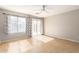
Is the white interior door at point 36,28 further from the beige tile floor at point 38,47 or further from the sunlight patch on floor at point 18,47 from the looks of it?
the sunlight patch on floor at point 18,47

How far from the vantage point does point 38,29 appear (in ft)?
19.9

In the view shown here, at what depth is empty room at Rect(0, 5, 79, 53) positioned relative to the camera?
338cm

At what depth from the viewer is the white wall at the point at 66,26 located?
14.1 feet

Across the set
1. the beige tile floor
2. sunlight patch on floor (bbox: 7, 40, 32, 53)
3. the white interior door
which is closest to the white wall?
the white interior door

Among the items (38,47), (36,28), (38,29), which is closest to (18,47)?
(38,47)

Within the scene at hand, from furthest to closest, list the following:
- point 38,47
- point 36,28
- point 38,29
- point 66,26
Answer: point 38,29 < point 36,28 < point 66,26 < point 38,47

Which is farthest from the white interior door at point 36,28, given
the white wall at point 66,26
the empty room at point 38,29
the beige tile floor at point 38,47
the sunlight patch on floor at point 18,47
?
the sunlight patch on floor at point 18,47

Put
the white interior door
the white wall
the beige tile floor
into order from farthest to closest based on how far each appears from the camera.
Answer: the white interior door < the white wall < the beige tile floor

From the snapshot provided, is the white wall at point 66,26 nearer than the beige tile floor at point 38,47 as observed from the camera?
No

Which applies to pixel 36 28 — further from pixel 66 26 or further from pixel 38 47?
pixel 38 47

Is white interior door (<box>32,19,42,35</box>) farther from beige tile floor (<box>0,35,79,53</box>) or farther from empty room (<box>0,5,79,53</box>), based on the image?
beige tile floor (<box>0,35,79,53</box>)

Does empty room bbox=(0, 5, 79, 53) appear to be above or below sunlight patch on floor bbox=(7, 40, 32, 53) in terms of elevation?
above

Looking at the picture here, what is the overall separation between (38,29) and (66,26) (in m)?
2.10

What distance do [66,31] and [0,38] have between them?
3.67 m
